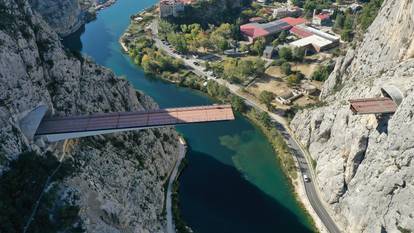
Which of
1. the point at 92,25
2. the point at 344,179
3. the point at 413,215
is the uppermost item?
the point at 413,215

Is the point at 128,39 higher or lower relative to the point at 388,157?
lower

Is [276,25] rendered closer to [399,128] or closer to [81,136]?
[399,128]

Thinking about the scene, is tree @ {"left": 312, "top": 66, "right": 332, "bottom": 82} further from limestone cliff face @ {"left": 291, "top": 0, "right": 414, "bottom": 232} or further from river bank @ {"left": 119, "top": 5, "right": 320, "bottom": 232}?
river bank @ {"left": 119, "top": 5, "right": 320, "bottom": 232}

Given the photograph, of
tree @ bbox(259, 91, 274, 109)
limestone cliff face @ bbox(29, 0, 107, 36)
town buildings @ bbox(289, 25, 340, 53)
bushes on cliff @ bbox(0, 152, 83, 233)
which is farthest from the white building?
bushes on cliff @ bbox(0, 152, 83, 233)

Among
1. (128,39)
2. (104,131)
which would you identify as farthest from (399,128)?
(128,39)

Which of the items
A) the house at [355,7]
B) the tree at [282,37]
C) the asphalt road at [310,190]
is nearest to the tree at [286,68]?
the tree at [282,37]

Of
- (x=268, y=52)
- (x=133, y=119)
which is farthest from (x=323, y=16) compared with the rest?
(x=133, y=119)

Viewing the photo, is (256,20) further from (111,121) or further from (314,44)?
(111,121)
